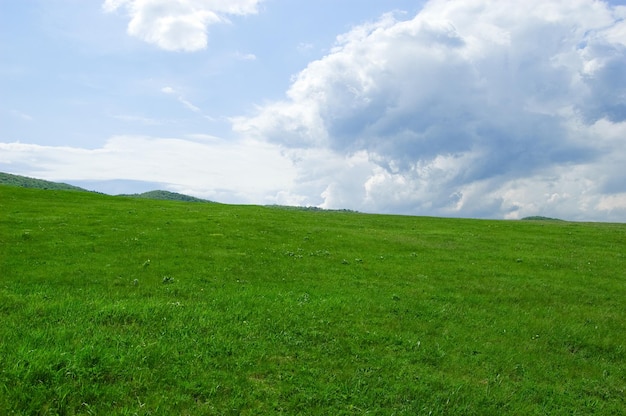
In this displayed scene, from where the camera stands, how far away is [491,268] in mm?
31406

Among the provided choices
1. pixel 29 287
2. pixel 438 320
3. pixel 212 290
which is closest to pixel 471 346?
pixel 438 320

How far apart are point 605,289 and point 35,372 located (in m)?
31.5

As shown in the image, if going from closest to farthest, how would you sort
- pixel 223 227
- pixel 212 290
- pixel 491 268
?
1. pixel 212 290
2. pixel 491 268
3. pixel 223 227

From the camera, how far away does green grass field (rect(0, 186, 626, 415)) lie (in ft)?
36.4

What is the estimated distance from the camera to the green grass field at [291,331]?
1109 centimetres

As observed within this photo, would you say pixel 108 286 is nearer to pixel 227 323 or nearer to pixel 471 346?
pixel 227 323

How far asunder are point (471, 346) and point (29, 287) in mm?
19301

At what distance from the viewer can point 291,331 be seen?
15516 mm

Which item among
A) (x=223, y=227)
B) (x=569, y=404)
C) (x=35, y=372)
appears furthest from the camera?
(x=223, y=227)

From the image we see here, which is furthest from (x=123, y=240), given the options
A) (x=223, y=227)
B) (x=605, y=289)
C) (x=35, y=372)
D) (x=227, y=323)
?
(x=605, y=289)

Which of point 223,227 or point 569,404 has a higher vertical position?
point 223,227

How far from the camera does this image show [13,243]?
28359 millimetres

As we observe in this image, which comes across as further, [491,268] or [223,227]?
[223,227]

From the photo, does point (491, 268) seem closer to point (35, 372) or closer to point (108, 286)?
point (108, 286)
